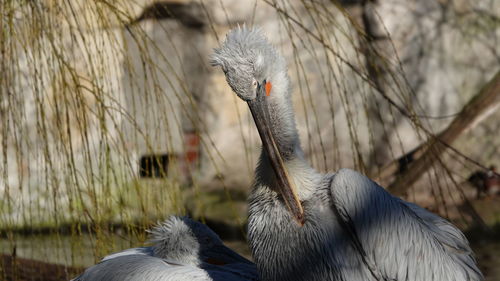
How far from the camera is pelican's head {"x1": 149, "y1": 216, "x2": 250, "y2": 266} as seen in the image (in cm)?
250

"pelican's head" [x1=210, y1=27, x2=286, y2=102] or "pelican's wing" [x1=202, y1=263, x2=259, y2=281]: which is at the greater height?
"pelican's head" [x1=210, y1=27, x2=286, y2=102]

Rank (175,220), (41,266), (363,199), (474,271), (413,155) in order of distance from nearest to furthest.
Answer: (363,199), (474,271), (175,220), (41,266), (413,155)

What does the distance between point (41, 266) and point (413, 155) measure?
2.55 meters

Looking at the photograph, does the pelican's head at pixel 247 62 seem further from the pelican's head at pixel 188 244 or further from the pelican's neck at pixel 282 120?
the pelican's head at pixel 188 244

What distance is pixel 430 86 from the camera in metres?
5.20

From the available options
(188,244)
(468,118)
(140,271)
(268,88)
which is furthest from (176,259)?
(468,118)

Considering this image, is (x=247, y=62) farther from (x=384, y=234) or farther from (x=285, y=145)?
(x=384, y=234)

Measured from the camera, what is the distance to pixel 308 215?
201 cm

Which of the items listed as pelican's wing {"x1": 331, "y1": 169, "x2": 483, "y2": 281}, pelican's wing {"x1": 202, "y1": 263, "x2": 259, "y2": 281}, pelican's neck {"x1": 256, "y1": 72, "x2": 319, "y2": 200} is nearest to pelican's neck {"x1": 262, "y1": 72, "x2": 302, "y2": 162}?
pelican's neck {"x1": 256, "y1": 72, "x2": 319, "y2": 200}

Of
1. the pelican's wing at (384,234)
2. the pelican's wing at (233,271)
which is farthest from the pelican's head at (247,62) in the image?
the pelican's wing at (233,271)

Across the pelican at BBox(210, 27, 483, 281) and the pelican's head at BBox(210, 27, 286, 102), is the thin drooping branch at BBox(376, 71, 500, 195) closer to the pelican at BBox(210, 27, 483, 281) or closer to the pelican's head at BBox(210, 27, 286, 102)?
the pelican at BBox(210, 27, 483, 281)

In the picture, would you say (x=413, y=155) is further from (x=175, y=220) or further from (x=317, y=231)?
(x=317, y=231)

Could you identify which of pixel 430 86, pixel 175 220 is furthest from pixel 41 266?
pixel 430 86

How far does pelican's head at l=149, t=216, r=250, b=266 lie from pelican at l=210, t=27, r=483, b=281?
45cm
